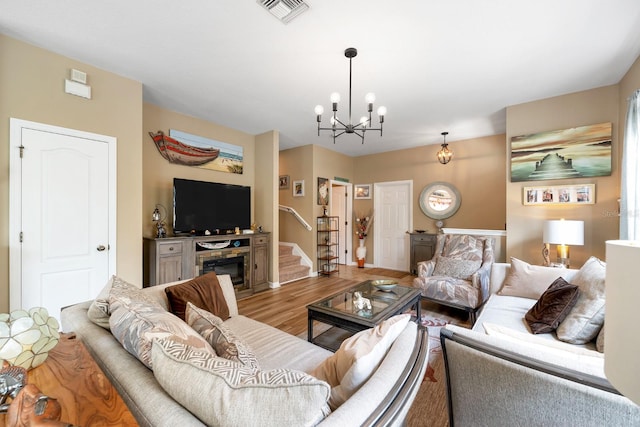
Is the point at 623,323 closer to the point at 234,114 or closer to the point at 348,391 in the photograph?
the point at 348,391

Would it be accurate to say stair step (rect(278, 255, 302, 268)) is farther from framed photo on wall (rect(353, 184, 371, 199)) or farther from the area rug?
framed photo on wall (rect(353, 184, 371, 199))

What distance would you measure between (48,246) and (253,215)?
2.68 meters

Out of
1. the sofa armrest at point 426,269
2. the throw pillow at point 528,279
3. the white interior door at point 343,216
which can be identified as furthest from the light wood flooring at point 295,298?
the throw pillow at point 528,279

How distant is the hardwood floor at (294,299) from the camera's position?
9.83 ft

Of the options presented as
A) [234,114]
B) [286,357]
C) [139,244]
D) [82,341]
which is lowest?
[286,357]

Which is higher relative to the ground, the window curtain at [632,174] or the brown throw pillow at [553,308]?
the window curtain at [632,174]

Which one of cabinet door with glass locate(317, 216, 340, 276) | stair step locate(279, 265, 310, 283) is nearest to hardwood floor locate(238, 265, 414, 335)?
stair step locate(279, 265, 310, 283)

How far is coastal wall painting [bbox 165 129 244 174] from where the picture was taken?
12.5ft

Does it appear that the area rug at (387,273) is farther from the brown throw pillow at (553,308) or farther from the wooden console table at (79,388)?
the wooden console table at (79,388)

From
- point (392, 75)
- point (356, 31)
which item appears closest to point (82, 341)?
point (356, 31)

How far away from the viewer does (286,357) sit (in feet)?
4.79

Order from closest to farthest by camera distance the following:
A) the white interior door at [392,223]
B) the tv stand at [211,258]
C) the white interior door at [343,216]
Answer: the tv stand at [211,258]
the white interior door at [392,223]
the white interior door at [343,216]

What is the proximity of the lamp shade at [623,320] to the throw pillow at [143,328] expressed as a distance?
1097mm

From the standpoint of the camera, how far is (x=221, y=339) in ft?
3.42
